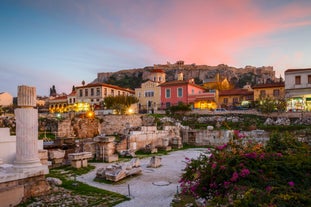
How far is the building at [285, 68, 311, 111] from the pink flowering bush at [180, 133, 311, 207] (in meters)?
32.1

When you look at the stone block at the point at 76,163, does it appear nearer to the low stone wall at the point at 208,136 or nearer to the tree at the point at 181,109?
the low stone wall at the point at 208,136

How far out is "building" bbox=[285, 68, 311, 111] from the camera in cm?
3450

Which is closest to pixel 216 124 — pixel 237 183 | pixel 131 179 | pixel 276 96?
pixel 276 96

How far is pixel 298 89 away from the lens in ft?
A: 116

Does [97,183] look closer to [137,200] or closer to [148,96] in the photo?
[137,200]

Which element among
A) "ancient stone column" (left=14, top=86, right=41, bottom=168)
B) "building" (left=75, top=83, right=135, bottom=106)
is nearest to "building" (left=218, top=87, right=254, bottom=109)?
"building" (left=75, top=83, right=135, bottom=106)

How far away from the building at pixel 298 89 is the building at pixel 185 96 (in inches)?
490

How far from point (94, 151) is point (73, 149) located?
146 cm

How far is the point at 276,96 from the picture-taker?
41.9 metres

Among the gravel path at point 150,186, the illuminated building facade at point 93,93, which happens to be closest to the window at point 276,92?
the illuminated building facade at point 93,93

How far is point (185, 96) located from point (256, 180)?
4010 cm

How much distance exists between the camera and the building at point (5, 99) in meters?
60.9

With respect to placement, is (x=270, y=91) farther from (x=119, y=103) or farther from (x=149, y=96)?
(x=119, y=103)

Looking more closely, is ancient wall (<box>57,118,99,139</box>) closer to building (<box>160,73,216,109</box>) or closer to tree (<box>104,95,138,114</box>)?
tree (<box>104,95,138,114</box>)
